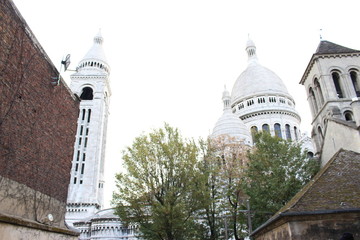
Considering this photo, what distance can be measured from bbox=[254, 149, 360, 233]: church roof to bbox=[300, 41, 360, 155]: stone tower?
11.8 meters

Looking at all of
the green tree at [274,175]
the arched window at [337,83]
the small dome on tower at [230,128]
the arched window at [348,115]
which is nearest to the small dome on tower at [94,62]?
the small dome on tower at [230,128]

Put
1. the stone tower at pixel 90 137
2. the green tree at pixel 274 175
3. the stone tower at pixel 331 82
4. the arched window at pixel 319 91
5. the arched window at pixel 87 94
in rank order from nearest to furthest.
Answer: the green tree at pixel 274 175 < the stone tower at pixel 331 82 < the arched window at pixel 319 91 < the stone tower at pixel 90 137 < the arched window at pixel 87 94

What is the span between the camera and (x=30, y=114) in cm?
1145

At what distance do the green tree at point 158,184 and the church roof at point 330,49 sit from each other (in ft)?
47.0

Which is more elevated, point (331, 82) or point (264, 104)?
point (264, 104)

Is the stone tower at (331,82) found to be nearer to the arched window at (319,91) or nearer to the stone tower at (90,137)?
the arched window at (319,91)

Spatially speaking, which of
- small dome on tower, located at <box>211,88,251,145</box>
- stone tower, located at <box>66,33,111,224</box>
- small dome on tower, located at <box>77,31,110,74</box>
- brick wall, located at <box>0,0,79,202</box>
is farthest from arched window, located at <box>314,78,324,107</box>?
small dome on tower, located at <box>77,31,110,74</box>

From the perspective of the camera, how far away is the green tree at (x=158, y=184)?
65.0ft

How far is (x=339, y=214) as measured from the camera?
10.1m

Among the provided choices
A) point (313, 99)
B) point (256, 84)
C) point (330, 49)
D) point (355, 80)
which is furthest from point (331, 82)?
point (256, 84)

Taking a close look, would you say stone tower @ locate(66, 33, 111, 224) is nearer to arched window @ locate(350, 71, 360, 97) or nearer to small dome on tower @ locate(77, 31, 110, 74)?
small dome on tower @ locate(77, 31, 110, 74)

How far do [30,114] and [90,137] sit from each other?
175ft

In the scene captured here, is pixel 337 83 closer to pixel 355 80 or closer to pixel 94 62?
pixel 355 80

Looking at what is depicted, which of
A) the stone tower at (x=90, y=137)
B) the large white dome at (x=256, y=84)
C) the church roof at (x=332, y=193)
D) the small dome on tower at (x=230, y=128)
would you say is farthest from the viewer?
the large white dome at (x=256, y=84)
